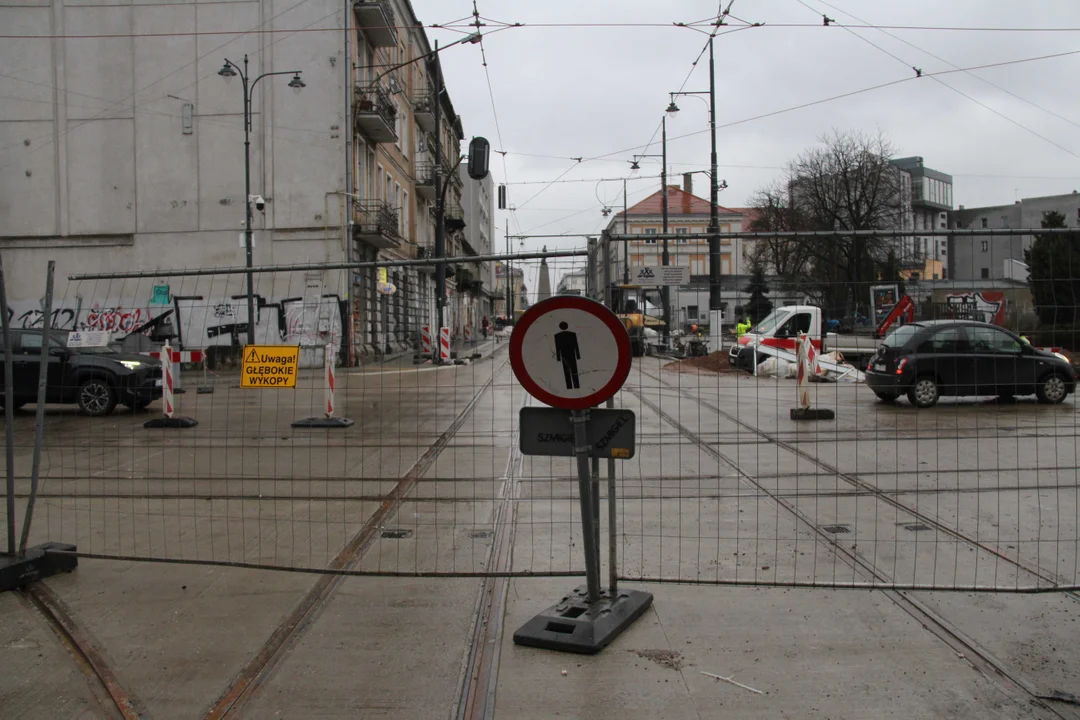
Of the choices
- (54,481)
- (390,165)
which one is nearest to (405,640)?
(54,481)

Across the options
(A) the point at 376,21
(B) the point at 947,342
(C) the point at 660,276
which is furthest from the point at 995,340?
(A) the point at 376,21

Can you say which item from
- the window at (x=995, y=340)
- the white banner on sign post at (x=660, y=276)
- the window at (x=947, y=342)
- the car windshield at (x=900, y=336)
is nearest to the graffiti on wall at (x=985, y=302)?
the window at (x=995, y=340)

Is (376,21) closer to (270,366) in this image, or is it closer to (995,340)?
(270,366)

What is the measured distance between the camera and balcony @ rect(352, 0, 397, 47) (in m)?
31.2

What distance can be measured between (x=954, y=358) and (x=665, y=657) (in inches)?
192

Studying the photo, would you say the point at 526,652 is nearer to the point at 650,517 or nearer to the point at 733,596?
the point at 733,596

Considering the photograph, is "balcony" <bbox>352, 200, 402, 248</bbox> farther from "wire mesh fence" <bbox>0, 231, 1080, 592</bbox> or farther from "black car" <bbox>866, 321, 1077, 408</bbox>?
"black car" <bbox>866, 321, 1077, 408</bbox>

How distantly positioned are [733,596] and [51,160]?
1306 inches

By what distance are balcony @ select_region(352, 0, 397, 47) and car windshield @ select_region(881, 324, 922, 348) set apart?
93.2 feet

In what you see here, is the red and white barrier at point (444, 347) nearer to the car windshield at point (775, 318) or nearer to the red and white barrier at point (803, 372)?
the car windshield at point (775, 318)

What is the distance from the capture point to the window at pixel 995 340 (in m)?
6.46

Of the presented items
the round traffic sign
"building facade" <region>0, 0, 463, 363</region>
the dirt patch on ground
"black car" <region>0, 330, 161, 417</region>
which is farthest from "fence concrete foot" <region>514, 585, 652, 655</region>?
"building facade" <region>0, 0, 463, 363</region>

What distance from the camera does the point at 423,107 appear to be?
150 ft

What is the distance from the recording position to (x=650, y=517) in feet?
23.7
